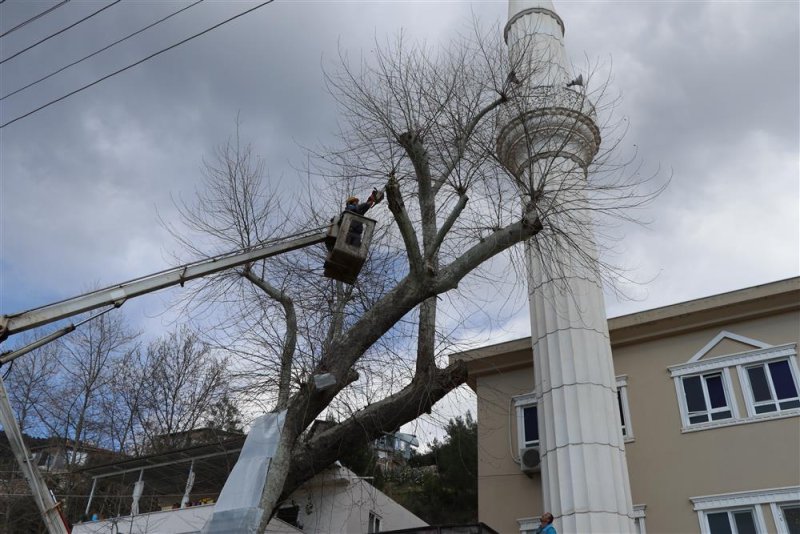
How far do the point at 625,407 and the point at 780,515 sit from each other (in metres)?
3.60

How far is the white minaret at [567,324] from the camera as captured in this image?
12.4 meters

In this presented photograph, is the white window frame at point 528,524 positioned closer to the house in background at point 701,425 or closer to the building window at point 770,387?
the house in background at point 701,425

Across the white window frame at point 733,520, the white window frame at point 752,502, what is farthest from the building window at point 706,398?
the white window frame at point 733,520

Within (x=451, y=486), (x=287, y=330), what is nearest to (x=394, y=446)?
(x=287, y=330)

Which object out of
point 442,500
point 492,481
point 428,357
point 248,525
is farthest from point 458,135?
point 442,500

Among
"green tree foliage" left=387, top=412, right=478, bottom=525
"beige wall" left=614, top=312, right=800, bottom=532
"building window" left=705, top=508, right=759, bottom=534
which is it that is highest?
"green tree foliage" left=387, top=412, right=478, bottom=525

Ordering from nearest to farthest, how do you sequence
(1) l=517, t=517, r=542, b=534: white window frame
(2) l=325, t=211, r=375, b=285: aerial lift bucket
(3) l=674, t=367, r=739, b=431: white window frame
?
(2) l=325, t=211, r=375, b=285: aerial lift bucket, (3) l=674, t=367, r=739, b=431: white window frame, (1) l=517, t=517, r=542, b=534: white window frame

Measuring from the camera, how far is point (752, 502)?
515 inches

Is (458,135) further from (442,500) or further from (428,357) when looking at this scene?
(442,500)

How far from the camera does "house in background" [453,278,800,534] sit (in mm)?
13281

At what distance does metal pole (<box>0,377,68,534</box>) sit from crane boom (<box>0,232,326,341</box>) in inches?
33.5

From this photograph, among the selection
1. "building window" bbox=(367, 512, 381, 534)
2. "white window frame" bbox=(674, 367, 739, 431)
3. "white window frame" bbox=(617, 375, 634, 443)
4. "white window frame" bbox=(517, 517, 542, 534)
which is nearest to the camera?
"white window frame" bbox=(674, 367, 739, 431)

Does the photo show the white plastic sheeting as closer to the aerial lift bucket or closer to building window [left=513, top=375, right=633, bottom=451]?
the aerial lift bucket

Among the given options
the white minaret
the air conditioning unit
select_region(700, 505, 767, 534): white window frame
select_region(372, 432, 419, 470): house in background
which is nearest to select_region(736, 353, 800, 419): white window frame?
select_region(700, 505, 767, 534): white window frame
